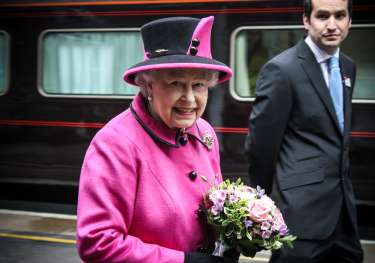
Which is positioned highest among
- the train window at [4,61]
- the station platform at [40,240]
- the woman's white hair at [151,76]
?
the woman's white hair at [151,76]

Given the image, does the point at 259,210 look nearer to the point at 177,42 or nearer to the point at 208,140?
the point at 208,140

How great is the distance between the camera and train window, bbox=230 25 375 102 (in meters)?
5.20

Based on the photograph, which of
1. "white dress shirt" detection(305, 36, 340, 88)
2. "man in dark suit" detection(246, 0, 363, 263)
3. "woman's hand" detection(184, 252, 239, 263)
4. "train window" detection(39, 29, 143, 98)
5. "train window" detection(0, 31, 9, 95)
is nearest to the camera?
"woman's hand" detection(184, 252, 239, 263)

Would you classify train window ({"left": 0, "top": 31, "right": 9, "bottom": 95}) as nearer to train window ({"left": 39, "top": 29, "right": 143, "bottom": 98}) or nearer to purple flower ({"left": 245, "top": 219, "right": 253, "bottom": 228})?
train window ({"left": 39, "top": 29, "right": 143, "bottom": 98})

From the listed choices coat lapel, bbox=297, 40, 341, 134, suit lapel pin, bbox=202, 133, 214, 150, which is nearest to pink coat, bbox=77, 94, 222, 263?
suit lapel pin, bbox=202, 133, 214, 150

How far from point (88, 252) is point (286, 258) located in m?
1.27

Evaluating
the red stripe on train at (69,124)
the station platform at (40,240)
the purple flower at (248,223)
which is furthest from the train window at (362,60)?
the purple flower at (248,223)

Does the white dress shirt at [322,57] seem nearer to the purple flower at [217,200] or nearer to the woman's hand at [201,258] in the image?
the purple flower at [217,200]

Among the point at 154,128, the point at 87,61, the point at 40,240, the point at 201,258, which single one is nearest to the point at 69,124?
the point at 87,61

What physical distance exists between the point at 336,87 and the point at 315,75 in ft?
0.41

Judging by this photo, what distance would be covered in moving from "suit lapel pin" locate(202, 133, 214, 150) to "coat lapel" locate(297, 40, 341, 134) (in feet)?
2.66

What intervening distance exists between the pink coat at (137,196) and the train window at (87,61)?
13.8 feet

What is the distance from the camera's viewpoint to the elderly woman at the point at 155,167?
1.53 meters

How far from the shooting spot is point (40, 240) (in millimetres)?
5156
